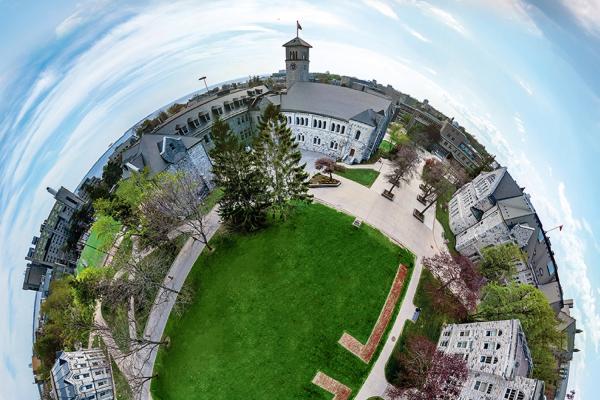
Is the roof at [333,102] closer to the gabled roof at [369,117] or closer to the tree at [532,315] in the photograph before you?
the gabled roof at [369,117]

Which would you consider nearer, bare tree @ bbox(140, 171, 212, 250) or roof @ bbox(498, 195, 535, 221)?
bare tree @ bbox(140, 171, 212, 250)

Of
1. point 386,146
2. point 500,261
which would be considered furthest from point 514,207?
point 386,146

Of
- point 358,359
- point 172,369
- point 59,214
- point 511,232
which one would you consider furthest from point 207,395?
point 59,214

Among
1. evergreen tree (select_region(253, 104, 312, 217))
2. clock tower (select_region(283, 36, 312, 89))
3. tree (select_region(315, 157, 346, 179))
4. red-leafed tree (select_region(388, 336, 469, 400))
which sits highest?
clock tower (select_region(283, 36, 312, 89))

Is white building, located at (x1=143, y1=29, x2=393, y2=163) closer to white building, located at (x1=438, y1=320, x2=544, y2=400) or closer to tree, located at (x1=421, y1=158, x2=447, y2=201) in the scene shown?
tree, located at (x1=421, y1=158, x2=447, y2=201)

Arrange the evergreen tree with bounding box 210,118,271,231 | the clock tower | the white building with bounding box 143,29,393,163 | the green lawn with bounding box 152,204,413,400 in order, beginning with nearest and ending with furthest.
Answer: the green lawn with bounding box 152,204,413,400
the evergreen tree with bounding box 210,118,271,231
the white building with bounding box 143,29,393,163
the clock tower

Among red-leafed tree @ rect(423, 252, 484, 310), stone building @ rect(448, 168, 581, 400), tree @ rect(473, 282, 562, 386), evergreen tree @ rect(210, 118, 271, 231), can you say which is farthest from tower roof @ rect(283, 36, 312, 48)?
tree @ rect(473, 282, 562, 386)
